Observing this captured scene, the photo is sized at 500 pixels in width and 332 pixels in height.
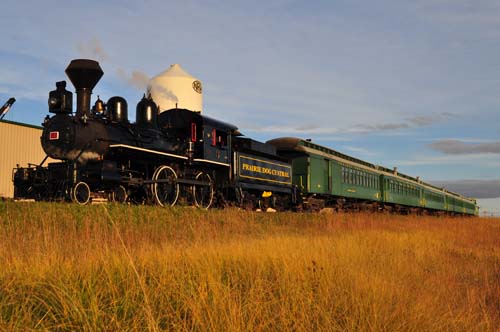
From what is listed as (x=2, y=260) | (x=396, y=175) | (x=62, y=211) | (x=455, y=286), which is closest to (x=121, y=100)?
(x=62, y=211)

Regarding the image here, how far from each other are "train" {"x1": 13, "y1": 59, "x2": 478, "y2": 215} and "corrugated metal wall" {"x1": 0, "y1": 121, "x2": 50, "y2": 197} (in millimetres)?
10204

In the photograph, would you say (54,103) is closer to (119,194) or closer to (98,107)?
(98,107)

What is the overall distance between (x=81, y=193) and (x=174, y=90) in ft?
44.0

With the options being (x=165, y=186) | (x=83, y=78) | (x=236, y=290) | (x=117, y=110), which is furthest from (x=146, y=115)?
(x=236, y=290)

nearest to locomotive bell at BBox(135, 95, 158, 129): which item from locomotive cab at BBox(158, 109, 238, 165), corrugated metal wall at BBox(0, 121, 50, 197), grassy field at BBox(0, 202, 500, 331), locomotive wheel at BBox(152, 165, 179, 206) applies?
locomotive cab at BBox(158, 109, 238, 165)

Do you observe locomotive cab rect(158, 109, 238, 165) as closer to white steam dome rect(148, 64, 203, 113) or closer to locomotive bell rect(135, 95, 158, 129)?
locomotive bell rect(135, 95, 158, 129)

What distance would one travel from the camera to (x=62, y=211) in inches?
379

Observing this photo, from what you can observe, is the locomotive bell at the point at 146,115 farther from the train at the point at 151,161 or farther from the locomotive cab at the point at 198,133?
the locomotive cab at the point at 198,133

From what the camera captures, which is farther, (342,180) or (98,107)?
(342,180)

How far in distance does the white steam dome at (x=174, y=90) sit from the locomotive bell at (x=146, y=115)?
1021 cm

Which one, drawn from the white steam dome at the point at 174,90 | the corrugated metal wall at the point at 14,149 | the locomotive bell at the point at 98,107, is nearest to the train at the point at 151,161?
the locomotive bell at the point at 98,107

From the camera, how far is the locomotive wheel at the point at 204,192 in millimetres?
15141

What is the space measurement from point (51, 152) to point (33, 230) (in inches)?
198

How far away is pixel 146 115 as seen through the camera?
14.2 meters
